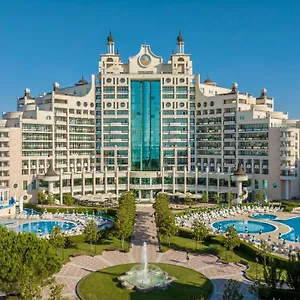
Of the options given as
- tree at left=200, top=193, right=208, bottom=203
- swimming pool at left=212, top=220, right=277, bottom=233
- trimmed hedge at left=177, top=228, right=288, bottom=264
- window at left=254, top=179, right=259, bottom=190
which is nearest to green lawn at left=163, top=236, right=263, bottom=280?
trimmed hedge at left=177, top=228, right=288, bottom=264

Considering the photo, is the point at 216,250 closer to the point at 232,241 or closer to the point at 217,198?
the point at 232,241

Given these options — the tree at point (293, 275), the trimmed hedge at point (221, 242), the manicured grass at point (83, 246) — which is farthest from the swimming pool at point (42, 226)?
the tree at point (293, 275)

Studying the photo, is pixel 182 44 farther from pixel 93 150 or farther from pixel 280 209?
pixel 280 209

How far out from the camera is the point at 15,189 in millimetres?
62438

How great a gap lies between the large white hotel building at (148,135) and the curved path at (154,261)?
1178 inches

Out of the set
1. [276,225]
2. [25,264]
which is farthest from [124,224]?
[276,225]

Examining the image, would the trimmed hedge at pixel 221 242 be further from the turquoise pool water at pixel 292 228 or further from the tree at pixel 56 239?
the tree at pixel 56 239

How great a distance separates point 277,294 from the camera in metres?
23.0

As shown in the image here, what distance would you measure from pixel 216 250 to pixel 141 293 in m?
12.0

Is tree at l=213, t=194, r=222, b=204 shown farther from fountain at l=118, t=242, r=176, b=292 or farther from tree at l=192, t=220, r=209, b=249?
fountain at l=118, t=242, r=176, b=292

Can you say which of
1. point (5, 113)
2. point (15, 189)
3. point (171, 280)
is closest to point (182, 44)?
point (5, 113)

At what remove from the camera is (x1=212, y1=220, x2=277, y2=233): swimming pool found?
45.1 m

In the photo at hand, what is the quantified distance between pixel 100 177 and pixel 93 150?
293 inches

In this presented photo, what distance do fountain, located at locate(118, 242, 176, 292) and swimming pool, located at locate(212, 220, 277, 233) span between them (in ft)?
54.8
